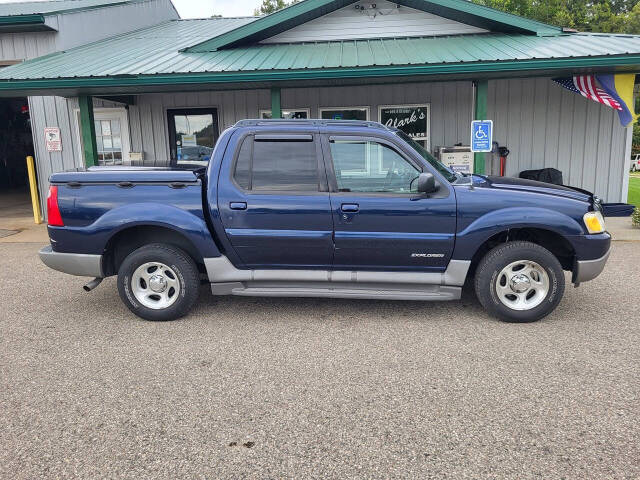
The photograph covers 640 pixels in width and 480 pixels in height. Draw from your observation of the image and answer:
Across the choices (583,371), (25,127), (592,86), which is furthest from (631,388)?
(25,127)

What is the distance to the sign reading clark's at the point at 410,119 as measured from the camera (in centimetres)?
1109

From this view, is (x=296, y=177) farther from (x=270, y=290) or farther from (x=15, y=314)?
(x=15, y=314)

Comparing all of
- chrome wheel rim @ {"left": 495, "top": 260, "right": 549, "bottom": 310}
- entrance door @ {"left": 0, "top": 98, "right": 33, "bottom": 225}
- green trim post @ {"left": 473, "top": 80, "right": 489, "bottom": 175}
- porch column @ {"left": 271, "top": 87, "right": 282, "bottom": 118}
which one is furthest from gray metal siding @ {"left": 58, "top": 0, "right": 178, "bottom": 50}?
chrome wheel rim @ {"left": 495, "top": 260, "right": 549, "bottom": 310}

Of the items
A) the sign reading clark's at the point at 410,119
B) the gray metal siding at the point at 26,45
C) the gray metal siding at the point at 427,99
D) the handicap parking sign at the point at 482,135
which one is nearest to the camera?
the handicap parking sign at the point at 482,135

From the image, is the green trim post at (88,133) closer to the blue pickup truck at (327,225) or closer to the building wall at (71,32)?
the building wall at (71,32)

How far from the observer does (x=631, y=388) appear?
333 cm

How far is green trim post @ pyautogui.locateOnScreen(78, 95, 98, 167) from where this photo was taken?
9.18m

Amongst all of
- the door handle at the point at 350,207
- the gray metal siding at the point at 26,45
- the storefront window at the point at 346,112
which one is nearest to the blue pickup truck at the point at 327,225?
the door handle at the point at 350,207

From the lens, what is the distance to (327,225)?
459cm

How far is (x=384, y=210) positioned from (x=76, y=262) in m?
3.08

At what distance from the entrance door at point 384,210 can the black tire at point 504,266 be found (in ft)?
1.27

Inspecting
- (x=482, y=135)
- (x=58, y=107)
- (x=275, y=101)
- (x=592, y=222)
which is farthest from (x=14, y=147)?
(x=592, y=222)

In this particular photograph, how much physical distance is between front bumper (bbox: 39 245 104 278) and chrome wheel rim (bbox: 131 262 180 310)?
39 centimetres

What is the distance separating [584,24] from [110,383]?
4529 cm
